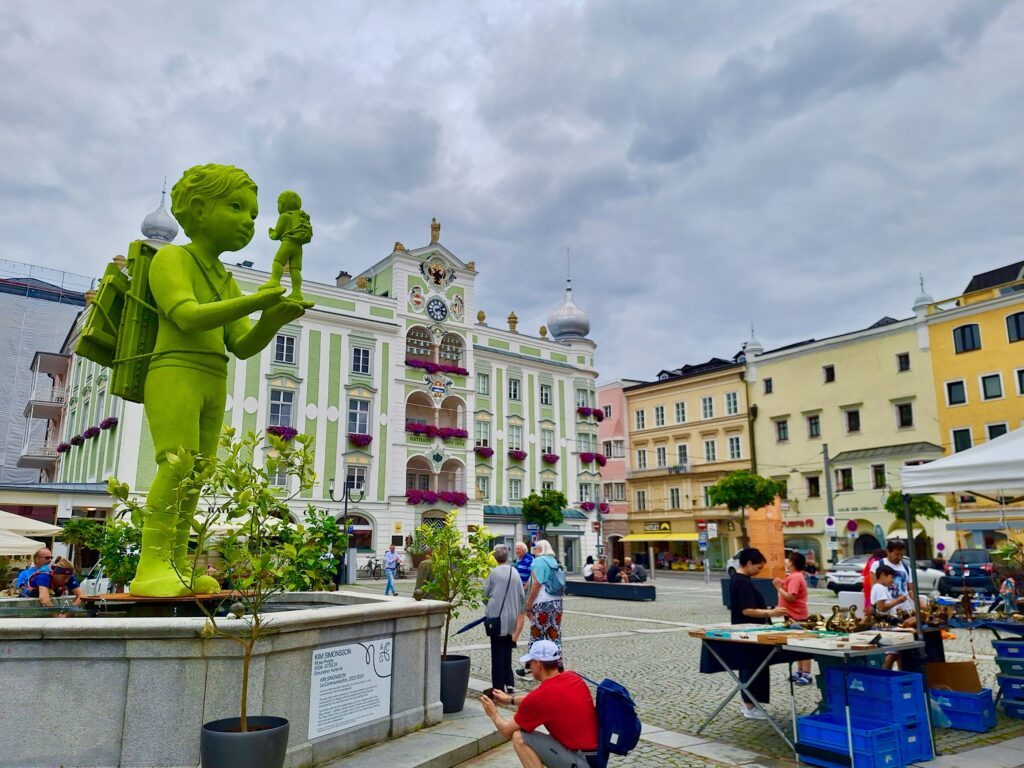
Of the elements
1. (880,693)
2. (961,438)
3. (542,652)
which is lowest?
(880,693)

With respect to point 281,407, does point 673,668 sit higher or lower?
lower

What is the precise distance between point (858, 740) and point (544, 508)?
3286cm

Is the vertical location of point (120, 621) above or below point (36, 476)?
below

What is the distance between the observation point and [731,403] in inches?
1917

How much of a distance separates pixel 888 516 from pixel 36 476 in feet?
178

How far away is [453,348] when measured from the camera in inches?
1665

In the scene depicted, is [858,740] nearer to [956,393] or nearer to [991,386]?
[991,386]

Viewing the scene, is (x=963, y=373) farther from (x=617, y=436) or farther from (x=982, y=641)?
(x=982, y=641)

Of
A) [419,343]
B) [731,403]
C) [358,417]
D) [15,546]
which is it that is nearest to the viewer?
[15,546]

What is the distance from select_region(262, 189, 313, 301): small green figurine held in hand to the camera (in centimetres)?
638

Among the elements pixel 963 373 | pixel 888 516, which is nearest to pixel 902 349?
pixel 963 373

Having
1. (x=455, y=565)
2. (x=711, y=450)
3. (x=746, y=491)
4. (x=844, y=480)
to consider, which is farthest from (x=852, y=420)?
(x=455, y=565)

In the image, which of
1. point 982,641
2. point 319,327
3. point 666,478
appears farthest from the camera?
point 666,478

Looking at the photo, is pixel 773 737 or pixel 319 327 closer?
pixel 773 737
